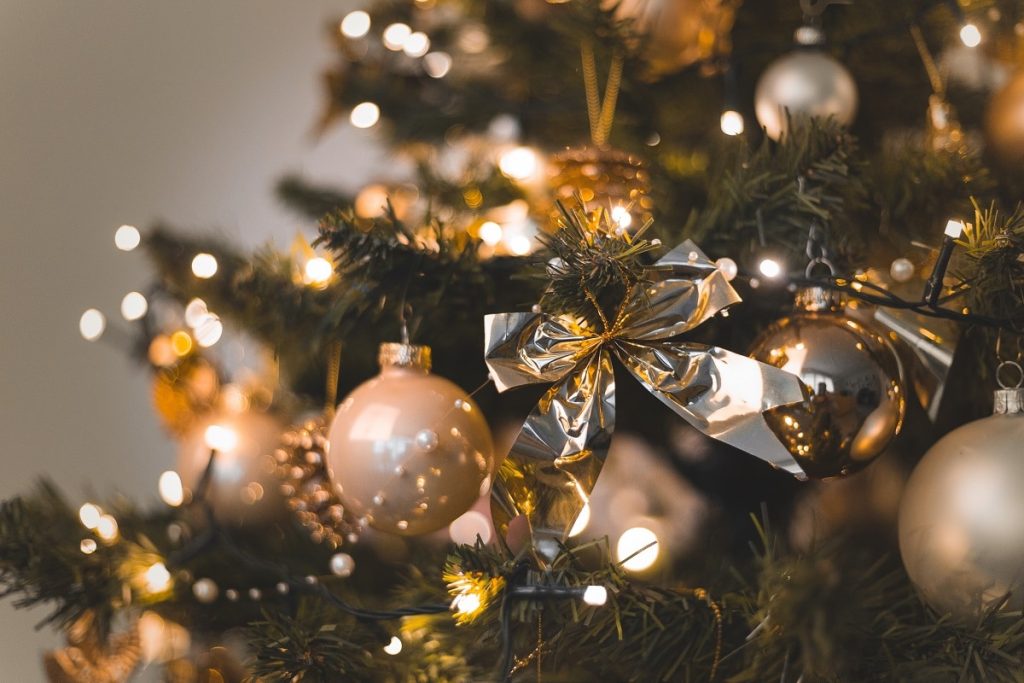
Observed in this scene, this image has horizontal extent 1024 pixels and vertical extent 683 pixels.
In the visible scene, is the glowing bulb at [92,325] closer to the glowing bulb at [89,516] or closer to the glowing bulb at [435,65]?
the glowing bulb at [89,516]

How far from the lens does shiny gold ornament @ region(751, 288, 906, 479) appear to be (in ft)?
1.47

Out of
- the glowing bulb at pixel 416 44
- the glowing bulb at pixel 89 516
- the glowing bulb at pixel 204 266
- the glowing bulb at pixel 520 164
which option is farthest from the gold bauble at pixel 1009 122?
the glowing bulb at pixel 89 516

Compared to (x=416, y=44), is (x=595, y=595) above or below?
below

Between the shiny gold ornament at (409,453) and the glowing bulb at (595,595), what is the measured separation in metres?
0.12

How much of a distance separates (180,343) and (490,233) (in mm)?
286

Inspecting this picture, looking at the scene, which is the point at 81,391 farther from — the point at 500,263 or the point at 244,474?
the point at 500,263

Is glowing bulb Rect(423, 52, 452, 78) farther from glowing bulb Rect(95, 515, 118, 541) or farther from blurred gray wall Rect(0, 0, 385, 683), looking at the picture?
glowing bulb Rect(95, 515, 118, 541)

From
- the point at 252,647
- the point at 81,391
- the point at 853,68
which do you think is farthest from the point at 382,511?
the point at 81,391

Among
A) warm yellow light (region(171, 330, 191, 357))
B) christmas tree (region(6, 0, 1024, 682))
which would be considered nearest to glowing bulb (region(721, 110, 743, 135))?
christmas tree (region(6, 0, 1024, 682))

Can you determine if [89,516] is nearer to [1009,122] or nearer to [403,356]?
[403,356]

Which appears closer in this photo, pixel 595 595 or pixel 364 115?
pixel 595 595

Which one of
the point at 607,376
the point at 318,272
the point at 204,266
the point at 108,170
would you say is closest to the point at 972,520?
the point at 607,376

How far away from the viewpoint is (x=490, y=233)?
59 centimetres

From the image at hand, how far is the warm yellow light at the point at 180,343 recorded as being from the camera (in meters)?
0.70
